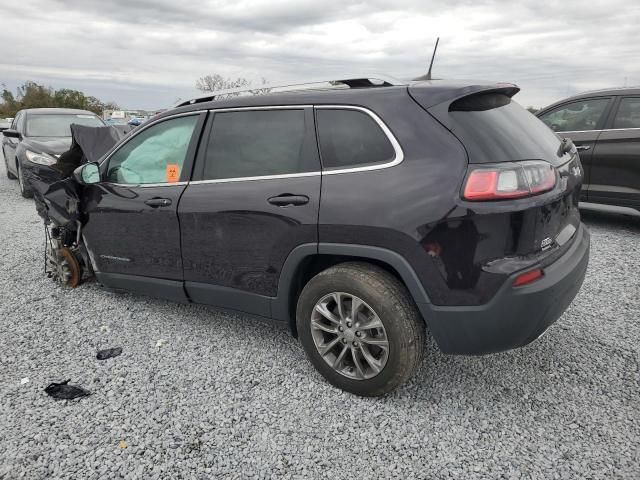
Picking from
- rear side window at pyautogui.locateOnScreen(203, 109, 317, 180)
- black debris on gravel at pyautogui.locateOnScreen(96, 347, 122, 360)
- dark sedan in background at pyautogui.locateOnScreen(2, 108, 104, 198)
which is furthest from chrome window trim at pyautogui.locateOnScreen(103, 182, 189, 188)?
dark sedan in background at pyautogui.locateOnScreen(2, 108, 104, 198)

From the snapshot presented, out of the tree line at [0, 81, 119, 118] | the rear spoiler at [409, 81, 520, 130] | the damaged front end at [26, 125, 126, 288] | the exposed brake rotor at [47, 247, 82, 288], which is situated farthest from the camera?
the tree line at [0, 81, 119, 118]

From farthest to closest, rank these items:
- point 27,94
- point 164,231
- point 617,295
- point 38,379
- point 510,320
Result: point 27,94 → point 617,295 → point 164,231 → point 38,379 → point 510,320

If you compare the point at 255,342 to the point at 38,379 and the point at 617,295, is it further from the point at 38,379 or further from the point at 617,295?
the point at 617,295

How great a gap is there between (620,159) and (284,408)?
5.44 m

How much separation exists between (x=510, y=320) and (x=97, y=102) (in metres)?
69.3

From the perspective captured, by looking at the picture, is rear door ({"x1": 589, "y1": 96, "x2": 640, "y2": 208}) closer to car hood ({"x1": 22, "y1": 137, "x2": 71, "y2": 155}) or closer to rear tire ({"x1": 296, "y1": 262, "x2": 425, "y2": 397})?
rear tire ({"x1": 296, "y1": 262, "x2": 425, "y2": 397})

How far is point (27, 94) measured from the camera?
60500 millimetres

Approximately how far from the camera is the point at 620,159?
5859 mm

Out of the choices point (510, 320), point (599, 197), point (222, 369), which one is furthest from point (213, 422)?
Result: point (599, 197)

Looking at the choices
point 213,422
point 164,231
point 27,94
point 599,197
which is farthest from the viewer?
point 27,94

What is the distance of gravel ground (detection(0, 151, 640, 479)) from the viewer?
7.30ft

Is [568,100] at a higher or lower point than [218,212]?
higher

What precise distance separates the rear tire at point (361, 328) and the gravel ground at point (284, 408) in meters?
0.16

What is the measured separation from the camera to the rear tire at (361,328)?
2.46 meters
